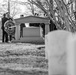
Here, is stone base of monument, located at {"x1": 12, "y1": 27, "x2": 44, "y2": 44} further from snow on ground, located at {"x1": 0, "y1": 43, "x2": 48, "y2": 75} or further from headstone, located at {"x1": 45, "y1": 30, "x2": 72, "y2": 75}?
headstone, located at {"x1": 45, "y1": 30, "x2": 72, "y2": 75}

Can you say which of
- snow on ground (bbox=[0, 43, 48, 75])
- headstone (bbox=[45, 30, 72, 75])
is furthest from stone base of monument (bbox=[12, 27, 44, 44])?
headstone (bbox=[45, 30, 72, 75])

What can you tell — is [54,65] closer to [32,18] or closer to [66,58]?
[66,58]

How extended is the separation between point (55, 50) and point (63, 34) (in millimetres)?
231

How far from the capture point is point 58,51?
2438mm

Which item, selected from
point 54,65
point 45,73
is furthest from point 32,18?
point 54,65

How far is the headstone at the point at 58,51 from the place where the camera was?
2.38m

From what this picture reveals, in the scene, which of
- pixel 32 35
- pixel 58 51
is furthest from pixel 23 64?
pixel 32 35

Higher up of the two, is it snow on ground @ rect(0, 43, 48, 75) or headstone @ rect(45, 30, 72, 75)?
headstone @ rect(45, 30, 72, 75)

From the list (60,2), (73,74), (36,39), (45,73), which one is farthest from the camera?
(36,39)

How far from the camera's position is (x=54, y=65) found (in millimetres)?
2496

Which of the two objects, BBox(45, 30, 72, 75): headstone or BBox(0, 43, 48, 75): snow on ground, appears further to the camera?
BBox(0, 43, 48, 75): snow on ground

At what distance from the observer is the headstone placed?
2375mm

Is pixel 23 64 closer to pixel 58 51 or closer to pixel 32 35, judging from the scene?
pixel 58 51

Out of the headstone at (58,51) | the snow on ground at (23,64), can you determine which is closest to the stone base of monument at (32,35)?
the snow on ground at (23,64)
